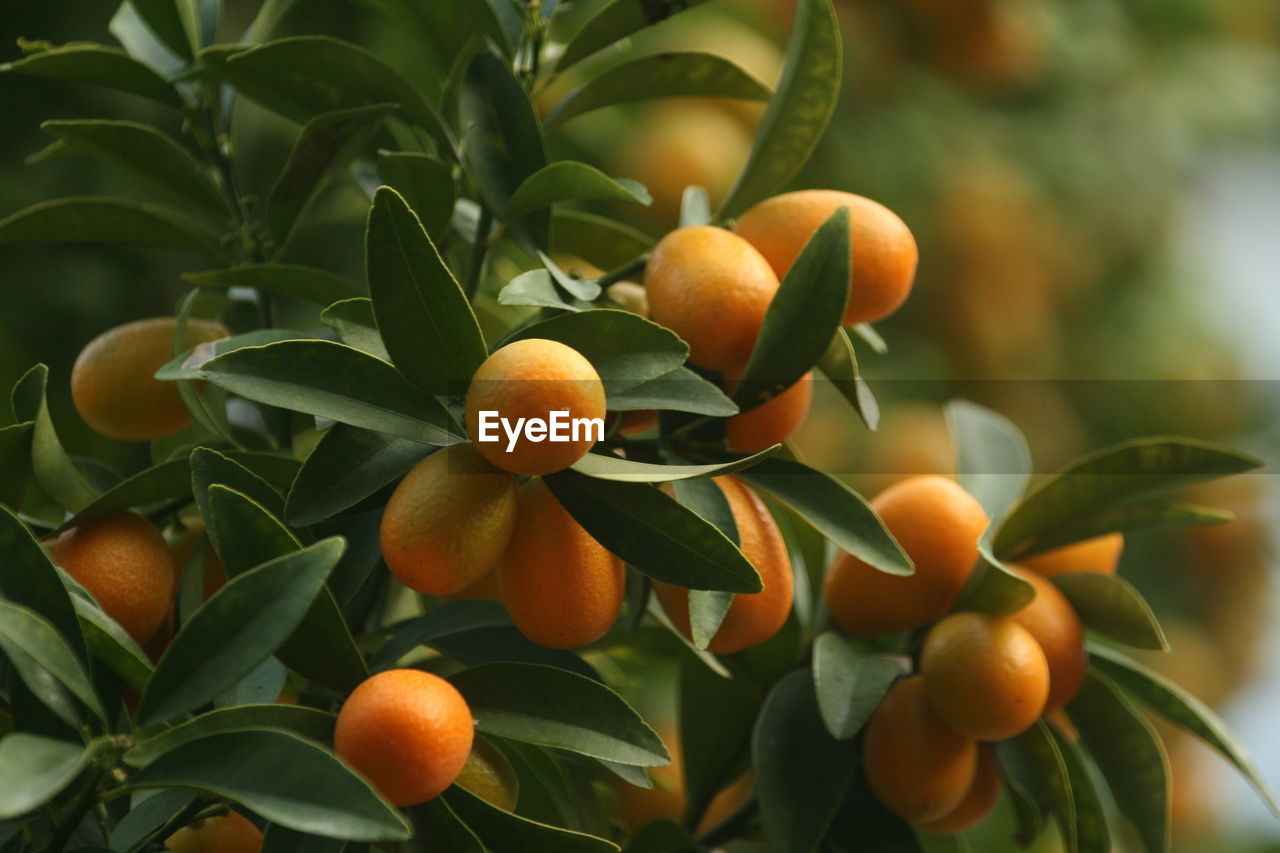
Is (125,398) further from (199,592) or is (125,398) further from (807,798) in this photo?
(807,798)

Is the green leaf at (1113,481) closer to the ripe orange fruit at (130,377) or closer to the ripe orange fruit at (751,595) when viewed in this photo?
the ripe orange fruit at (751,595)

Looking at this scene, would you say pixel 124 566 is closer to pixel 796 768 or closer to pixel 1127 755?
pixel 796 768

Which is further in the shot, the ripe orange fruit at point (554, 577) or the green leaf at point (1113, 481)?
the green leaf at point (1113, 481)

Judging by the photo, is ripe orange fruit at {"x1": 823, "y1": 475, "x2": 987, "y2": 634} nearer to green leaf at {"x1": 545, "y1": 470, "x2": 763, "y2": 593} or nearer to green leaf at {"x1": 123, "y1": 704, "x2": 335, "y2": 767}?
green leaf at {"x1": 545, "y1": 470, "x2": 763, "y2": 593}

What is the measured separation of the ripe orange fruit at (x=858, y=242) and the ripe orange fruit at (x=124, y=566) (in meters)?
0.24

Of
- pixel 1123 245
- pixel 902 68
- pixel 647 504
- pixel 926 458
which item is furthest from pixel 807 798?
pixel 1123 245

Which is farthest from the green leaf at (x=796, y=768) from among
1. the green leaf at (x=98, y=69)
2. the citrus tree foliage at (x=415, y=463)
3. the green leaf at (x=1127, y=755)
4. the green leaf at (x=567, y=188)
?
the green leaf at (x=98, y=69)

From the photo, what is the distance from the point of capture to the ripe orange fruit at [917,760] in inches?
17.5

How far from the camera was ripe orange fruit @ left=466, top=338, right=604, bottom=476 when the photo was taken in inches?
12.3

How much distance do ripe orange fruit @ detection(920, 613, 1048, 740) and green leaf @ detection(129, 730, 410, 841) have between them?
0.25 metres

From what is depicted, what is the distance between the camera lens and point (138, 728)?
306 millimetres

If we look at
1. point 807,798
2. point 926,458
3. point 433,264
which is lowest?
point 926,458

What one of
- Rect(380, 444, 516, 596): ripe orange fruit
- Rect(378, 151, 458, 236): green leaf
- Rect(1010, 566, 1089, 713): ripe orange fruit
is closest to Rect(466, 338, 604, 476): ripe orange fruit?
Rect(380, 444, 516, 596): ripe orange fruit

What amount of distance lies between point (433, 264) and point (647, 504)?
92 mm
